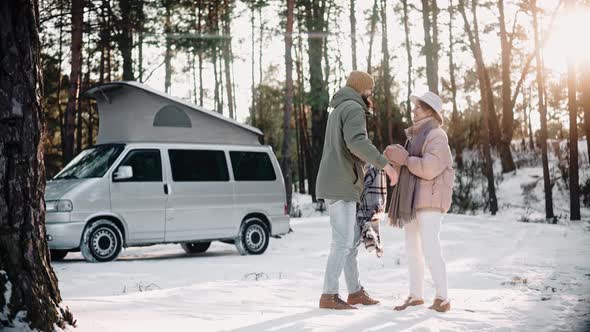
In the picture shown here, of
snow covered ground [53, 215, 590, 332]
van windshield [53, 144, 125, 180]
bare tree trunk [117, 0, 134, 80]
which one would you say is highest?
bare tree trunk [117, 0, 134, 80]

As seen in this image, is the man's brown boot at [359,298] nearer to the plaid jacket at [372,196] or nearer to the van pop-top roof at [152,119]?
the plaid jacket at [372,196]

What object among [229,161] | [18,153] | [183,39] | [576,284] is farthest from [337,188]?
[183,39]

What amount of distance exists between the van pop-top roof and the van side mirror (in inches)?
45.4

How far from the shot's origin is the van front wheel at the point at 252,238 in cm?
1412

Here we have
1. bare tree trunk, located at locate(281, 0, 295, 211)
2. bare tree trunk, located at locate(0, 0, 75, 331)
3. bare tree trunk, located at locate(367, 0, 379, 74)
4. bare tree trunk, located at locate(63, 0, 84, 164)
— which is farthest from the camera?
bare tree trunk, located at locate(367, 0, 379, 74)

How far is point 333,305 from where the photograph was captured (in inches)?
275

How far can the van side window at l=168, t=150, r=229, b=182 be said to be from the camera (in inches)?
523

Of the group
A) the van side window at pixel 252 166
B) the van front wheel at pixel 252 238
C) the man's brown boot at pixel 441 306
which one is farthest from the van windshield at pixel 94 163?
the man's brown boot at pixel 441 306

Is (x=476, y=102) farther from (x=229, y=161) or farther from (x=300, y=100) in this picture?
(x=229, y=161)

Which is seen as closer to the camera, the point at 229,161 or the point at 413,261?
the point at 413,261

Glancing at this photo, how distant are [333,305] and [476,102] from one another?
49851 mm

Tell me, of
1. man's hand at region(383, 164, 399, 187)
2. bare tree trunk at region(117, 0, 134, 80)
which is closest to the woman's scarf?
man's hand at region(383, 164, 399, 187)

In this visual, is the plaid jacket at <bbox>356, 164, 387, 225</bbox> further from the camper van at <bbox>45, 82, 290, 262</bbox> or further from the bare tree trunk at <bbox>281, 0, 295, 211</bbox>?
the bare tree trunk at <bbox>281, 0, 295, 211</bbox>

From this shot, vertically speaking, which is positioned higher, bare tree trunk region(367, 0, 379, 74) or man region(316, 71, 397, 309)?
bare tree trunk region(367, 0, 379, 74)
